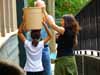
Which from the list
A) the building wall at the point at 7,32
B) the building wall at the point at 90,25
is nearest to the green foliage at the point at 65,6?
the building wall at the point at 90,25

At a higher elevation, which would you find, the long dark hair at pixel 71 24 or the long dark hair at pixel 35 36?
the long dark hair at pixel 71 24

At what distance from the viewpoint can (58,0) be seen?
46188 mm

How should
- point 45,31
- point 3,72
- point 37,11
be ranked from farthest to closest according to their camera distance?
point 45,31, point 37,11, point 3,72

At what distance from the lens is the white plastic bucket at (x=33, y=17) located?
6.99 m

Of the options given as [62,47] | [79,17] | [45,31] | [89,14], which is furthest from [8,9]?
[79,17]

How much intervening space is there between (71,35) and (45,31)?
66cm

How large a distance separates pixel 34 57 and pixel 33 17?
105cm

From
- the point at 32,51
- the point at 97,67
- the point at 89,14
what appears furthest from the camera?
the point at 89,14

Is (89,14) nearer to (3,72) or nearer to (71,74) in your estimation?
(71,74)

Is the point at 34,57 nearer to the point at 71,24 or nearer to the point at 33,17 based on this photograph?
the point at 71,24

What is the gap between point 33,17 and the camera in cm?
696

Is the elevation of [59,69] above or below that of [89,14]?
below

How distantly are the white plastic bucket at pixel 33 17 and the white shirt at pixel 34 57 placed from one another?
74 cm

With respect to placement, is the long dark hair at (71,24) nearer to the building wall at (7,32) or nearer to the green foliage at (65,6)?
the building wall at (7,32)
